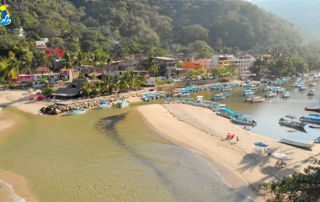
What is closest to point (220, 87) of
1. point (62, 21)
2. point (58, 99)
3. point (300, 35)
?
point (58, 99)

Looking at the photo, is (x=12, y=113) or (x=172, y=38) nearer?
(x=12, y=113)

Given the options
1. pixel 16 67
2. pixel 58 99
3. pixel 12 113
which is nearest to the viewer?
pixel 12 113

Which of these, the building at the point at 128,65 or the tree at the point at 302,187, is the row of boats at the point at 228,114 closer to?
the tree at the point at 302,187

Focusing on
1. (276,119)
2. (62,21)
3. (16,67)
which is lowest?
(276,119)

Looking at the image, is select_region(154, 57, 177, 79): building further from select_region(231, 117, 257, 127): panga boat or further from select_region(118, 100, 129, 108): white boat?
select_region(231, 117, 257, 127): panga boat

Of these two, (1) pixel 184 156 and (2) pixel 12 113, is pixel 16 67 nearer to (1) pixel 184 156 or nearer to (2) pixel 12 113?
(2) pixel 12 113

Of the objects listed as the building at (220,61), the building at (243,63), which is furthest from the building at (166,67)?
the building at (243,63)
